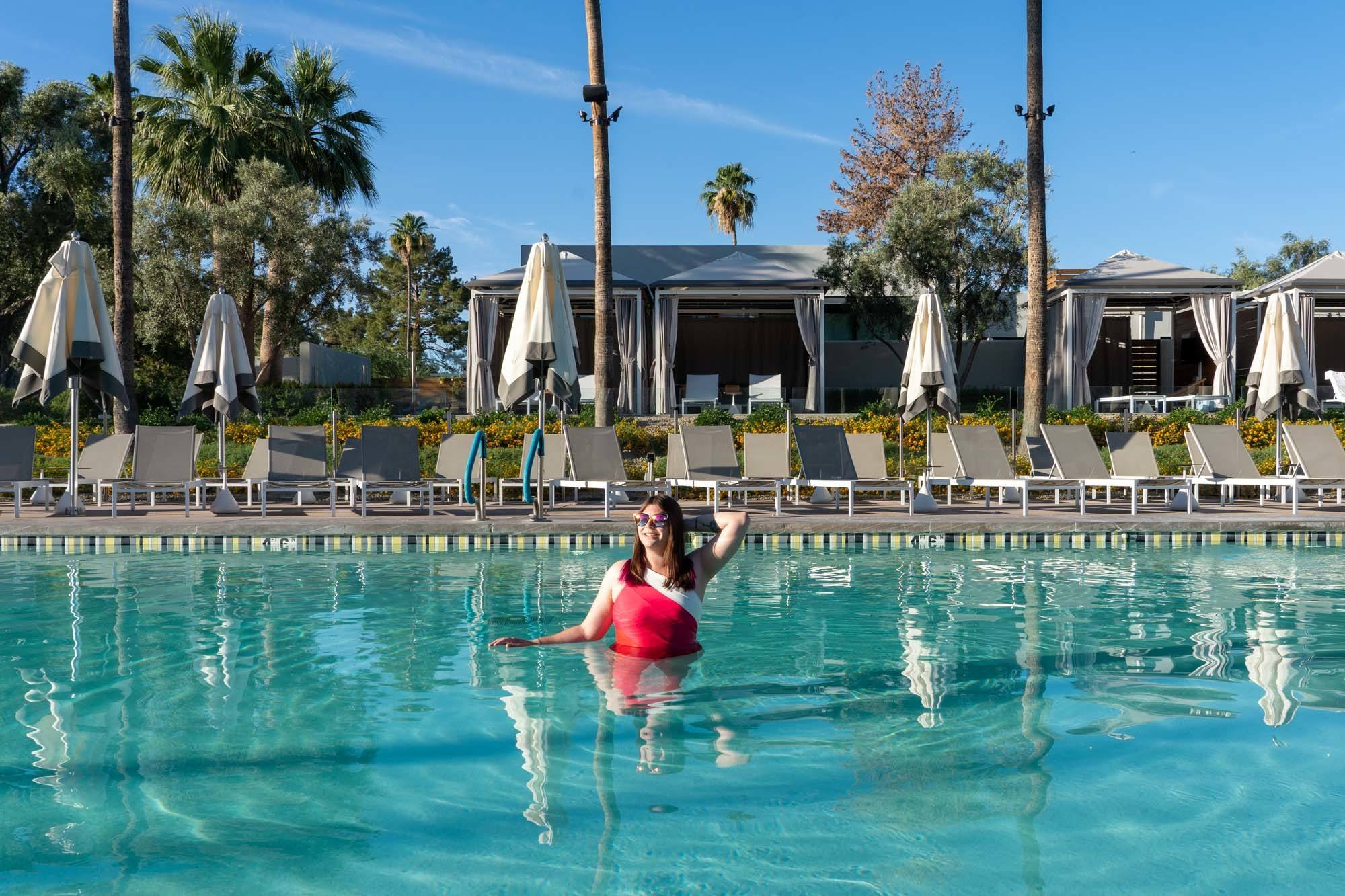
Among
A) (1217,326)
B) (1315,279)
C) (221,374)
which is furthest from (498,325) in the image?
(1315,279)

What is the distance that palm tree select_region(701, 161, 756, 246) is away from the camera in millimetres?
38062

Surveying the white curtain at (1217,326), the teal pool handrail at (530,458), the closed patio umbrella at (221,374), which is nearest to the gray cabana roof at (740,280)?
the white curtain at (1217,326)

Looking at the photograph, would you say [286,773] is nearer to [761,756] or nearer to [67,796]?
[67,796]

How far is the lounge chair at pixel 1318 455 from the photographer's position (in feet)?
35.9

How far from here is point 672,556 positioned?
4.39 meters

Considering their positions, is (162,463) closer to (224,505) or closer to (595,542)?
(224,505)

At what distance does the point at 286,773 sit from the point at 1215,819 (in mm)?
2896

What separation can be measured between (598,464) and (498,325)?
9.94 m

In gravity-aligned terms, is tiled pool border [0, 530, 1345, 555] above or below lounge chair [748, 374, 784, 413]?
below

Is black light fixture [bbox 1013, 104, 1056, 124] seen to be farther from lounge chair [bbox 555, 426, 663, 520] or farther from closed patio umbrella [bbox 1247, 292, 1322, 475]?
lounge chair [bbox 555, 426, 663, 520]

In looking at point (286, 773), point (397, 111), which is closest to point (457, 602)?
point (286, 773)

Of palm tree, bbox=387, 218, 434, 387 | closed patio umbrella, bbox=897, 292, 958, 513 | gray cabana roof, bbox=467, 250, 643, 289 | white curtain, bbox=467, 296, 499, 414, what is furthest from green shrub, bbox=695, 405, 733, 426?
palm tree, bbox=387, 218, 434, 387

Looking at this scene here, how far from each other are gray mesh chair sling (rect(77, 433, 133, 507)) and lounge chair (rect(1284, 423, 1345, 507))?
1208 cm

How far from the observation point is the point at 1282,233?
143ft
